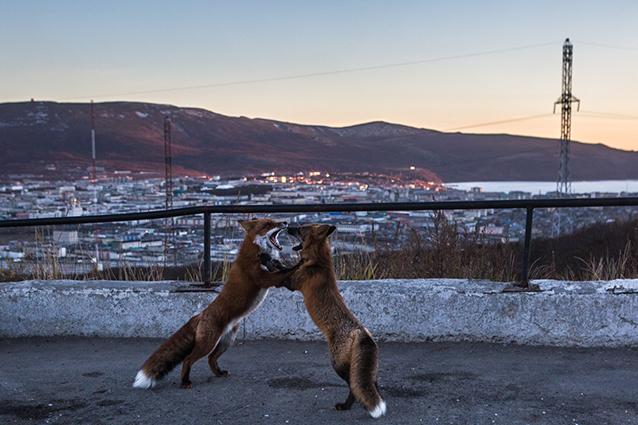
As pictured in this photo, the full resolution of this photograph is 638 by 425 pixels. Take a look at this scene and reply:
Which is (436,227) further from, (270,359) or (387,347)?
(270,359)

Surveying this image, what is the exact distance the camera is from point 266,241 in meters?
5.24

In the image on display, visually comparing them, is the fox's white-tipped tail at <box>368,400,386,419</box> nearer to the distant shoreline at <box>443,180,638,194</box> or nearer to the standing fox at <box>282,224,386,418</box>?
the standing fox at <box>282,224,386,418</box>

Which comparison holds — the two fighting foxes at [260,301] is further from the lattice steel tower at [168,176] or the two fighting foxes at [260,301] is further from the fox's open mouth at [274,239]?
the lattice steel tower at [168,176]

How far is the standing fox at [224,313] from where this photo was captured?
204 inches

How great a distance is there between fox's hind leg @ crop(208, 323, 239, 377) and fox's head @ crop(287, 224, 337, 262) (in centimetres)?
91

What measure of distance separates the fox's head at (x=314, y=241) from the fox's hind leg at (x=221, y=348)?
907mm

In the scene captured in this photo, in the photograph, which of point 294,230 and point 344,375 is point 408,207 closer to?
point 294,230

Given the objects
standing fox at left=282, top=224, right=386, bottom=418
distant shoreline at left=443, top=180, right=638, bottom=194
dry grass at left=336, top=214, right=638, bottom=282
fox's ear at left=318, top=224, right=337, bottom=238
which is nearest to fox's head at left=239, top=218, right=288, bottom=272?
standing fox at left=282, top=224, right=386, bottom=418

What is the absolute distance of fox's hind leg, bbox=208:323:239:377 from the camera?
17.6 feet

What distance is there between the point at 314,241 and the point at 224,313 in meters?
0.94

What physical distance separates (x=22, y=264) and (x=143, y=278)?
1.89m

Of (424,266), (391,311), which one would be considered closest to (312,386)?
(391,311)

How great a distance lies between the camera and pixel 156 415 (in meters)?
4.74

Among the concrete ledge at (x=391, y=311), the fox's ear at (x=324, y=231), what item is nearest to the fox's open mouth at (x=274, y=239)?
the fox's ear at (x=324, y=231)
